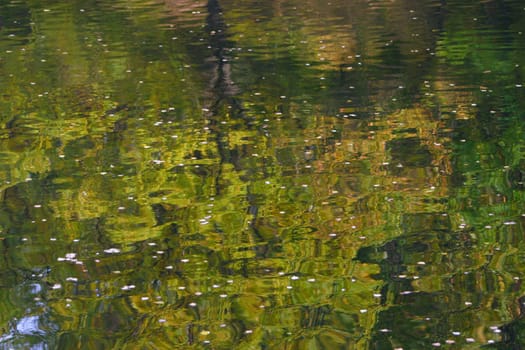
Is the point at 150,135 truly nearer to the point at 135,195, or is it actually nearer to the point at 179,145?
the point at 179,145

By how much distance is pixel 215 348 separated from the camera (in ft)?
23.1

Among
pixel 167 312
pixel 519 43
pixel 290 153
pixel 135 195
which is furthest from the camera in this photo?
pixel 519 43

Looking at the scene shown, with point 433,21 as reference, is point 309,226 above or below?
above

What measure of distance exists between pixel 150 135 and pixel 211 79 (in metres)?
4.34

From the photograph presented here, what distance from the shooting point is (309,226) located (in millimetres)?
9797

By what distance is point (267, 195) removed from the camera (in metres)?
10.9

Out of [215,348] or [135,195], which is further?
[135,195]

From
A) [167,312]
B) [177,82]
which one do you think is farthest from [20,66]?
[167,312]

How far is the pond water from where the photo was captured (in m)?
7.61

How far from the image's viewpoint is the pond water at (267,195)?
7.61 m

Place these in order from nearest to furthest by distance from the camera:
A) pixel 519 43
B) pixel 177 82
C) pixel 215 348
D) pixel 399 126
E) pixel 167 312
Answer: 1. pixel 215 348
2. pixel 167 312
3. pixel 399 126
4. pixel 177 82
5. pixel 519 43

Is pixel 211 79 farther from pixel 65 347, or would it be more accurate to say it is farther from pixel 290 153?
pixel 65 347

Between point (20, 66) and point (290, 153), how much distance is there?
9.85 m

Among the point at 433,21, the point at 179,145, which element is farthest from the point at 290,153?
the point at 433,21
